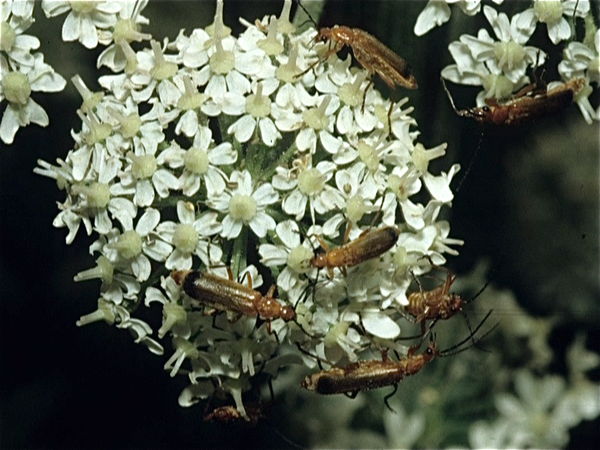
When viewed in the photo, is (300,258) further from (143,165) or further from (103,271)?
(103,271)

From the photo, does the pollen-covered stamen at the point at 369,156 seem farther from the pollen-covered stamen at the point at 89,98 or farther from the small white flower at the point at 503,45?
the pollen-covered stamen at the point at 89,98

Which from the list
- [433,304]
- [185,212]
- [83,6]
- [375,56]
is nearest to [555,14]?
[375,56]

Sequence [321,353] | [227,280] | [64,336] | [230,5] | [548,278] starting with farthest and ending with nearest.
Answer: [548,278] → [230,5] → [64,336] → [321,353] → [227,280]

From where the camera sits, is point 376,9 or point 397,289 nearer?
point 397,289

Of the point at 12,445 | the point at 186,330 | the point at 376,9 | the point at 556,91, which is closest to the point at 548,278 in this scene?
the point at 556,91

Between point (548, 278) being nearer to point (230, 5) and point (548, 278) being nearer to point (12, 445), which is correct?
point (230, 5)
